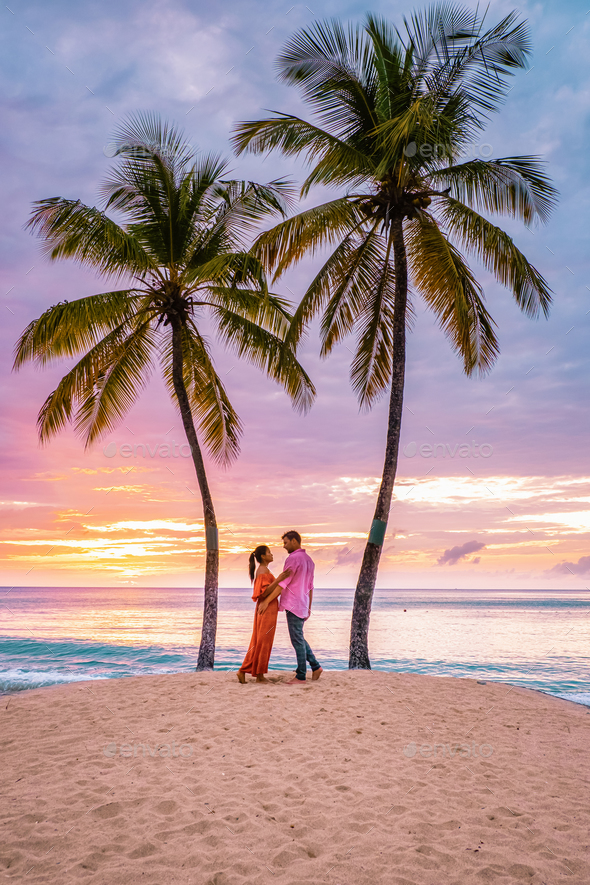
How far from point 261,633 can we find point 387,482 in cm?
356

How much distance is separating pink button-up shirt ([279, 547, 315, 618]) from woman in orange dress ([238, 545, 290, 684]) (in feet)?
0.36

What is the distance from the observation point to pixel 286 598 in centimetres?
737

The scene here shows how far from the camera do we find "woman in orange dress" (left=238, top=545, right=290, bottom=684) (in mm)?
7414

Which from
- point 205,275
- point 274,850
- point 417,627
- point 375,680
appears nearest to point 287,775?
point 274,850

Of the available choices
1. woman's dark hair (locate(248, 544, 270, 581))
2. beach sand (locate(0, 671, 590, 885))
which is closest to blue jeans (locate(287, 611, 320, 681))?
beach sand (locate(0, 671, 590, 885))

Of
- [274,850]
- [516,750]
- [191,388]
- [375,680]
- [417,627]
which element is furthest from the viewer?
[417,627]

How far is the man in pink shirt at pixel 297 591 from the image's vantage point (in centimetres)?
732

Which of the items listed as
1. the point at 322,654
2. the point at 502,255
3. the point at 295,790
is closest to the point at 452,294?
the point at 502,255

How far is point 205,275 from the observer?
9.28 metres

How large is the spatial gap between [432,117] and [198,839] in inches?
348

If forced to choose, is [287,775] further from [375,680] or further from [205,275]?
[205,275]

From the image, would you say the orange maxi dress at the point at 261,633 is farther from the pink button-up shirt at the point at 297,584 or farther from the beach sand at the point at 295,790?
the beach sand at the point at 295,790

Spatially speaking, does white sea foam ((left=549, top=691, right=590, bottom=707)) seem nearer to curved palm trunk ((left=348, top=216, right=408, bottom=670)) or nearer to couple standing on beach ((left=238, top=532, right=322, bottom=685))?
curved palm trunk ((left=348, top=216, right=408, bottom=670))

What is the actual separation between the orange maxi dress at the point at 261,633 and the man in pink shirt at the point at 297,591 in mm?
188
